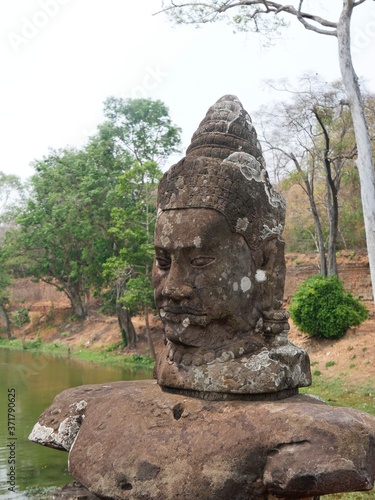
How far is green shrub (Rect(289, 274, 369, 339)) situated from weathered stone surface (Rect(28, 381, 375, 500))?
10.7 metres

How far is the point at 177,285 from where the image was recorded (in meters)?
3.12

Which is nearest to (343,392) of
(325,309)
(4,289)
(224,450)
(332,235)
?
(325,309)

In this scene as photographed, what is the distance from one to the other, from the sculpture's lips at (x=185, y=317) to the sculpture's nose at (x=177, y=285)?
89 mm

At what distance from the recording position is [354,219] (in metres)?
20.5

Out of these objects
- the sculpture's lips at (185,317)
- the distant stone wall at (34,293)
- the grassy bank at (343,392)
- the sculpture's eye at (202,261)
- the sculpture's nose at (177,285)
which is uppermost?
the distant stone wall at (34,293)

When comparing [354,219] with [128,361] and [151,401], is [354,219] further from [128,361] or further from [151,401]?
[151,401]

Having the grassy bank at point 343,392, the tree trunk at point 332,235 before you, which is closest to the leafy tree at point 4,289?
the tree trunk at point 332,235

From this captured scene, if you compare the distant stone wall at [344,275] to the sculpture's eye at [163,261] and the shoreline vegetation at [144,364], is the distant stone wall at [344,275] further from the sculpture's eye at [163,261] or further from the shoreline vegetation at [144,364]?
the sculpture's eye at [163,261]

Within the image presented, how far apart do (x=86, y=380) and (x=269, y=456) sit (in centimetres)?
1021

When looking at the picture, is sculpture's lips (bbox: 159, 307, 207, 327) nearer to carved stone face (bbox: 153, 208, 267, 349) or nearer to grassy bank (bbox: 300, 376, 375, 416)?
carved stone face (bbox: 153, 208, 267, 349)

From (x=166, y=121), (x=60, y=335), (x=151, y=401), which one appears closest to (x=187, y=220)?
(x=151, y=401)

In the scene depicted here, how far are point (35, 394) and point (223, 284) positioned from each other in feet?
26.6

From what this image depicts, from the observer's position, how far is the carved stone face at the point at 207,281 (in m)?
3.08

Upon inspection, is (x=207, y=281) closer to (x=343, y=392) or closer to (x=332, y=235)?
(x=343, y=392)
